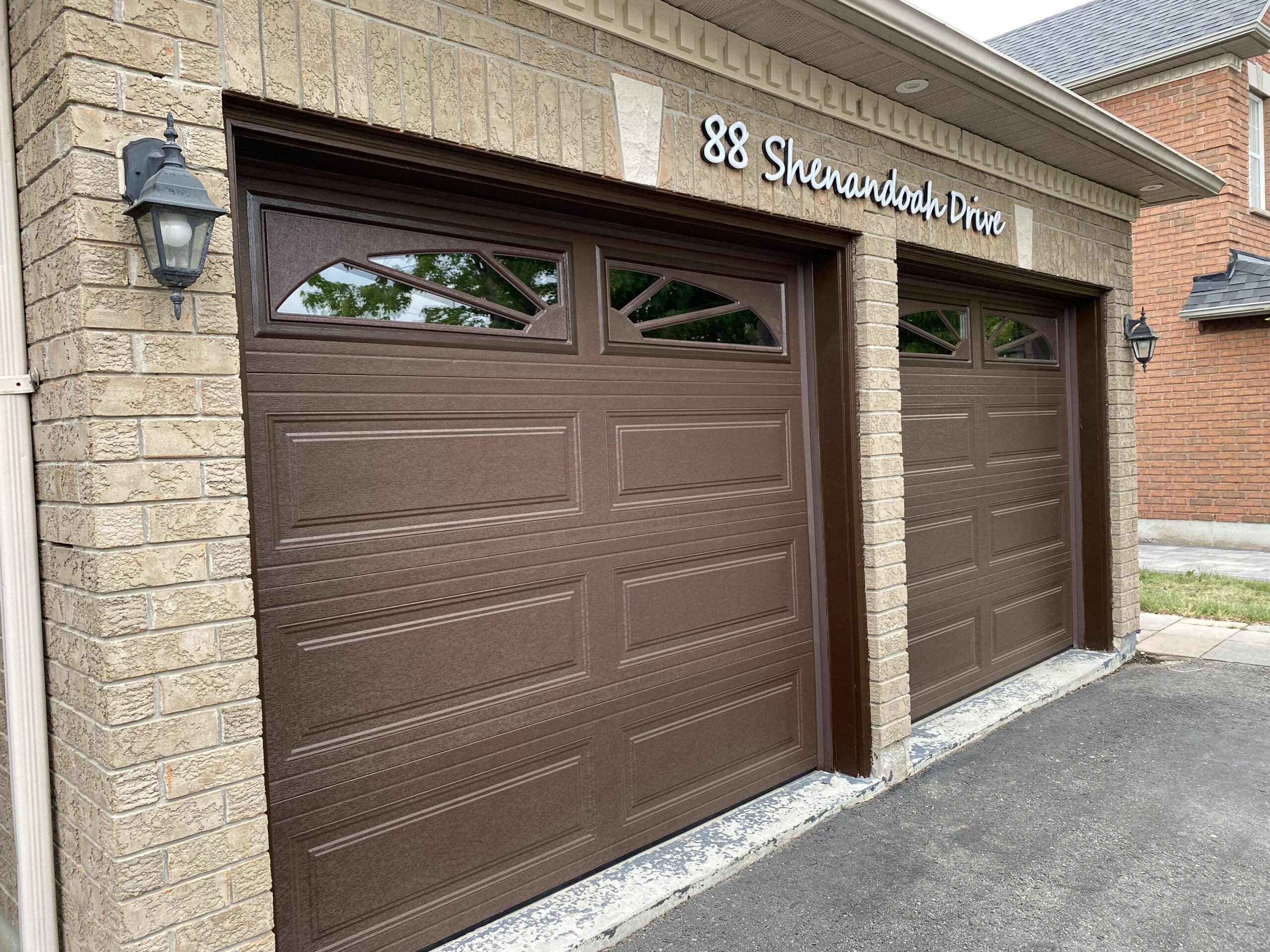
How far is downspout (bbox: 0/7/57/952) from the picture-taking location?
7.78 feet

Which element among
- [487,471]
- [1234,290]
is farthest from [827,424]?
[1234,290]

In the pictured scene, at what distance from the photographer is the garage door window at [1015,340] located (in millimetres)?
6047

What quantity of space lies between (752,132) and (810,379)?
125 centimetres

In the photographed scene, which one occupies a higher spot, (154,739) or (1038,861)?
(154,739)

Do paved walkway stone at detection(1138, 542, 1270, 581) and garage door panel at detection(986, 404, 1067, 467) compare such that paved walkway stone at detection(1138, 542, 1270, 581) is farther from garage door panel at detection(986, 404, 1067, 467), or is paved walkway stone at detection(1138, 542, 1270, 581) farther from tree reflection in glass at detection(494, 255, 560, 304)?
tree reflection in glass at detection(494, 255, 560, 304)

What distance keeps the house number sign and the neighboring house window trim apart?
9480 mm

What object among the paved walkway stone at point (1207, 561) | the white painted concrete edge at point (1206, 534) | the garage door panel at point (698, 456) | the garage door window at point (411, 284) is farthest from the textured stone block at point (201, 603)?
the white painted concrete edge at point (1206, 534)

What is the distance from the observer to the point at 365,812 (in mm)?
2895

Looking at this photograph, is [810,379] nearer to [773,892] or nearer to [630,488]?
[630,488]

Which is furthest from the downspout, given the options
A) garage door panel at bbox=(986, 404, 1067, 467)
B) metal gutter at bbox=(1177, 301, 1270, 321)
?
metal gutter at bbox=(1177, 301, 1270, 321)

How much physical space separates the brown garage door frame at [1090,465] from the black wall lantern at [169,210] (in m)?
6.00

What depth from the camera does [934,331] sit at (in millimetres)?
5508

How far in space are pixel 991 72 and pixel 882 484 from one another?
206cm

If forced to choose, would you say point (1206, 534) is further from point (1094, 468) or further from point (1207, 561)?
point (1094, 468)
